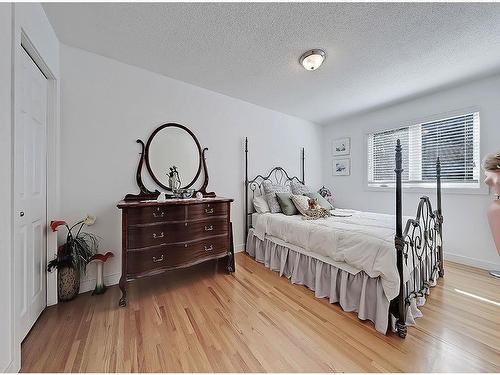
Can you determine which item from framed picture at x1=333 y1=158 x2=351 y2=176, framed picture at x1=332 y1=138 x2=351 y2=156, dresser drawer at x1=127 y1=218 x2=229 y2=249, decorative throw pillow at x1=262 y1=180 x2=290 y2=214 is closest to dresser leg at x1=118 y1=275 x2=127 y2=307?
dresser drawer at x1=127 y1=218 x2=229 y2=249

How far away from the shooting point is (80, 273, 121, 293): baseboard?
2.07m

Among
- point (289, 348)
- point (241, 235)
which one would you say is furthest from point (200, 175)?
point (289, 348)

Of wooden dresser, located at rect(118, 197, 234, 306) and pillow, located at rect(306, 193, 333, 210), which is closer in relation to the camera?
wooden dresser, located at rect(118, 197, 234, 306)

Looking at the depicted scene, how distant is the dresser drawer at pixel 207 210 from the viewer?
7.31ft

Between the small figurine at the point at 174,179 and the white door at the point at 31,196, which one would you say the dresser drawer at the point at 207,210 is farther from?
the white door at the point at 31,196

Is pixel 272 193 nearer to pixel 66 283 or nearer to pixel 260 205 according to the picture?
pixel 260 205

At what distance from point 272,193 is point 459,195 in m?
2.55

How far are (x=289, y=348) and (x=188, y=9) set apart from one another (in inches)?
103

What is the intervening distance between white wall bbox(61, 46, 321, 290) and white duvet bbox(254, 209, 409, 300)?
48.1 inches

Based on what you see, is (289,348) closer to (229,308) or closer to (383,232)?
(229,308)

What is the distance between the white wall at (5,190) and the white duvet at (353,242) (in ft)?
7.38

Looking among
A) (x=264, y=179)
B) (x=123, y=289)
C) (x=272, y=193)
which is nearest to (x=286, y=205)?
(x=272, y=193)

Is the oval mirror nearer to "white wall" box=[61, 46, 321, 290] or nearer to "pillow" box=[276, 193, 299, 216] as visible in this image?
"white wall" box=[61, 46, 321, 290]

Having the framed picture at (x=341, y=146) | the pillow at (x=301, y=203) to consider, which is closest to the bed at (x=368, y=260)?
the pillow at (x=301, y=203)
